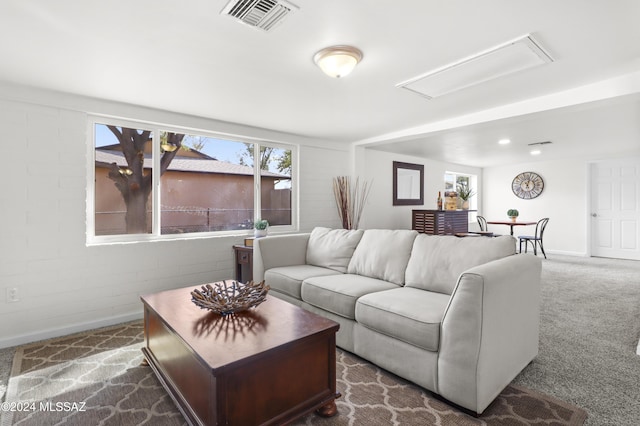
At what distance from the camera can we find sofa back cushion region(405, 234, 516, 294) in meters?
2.21

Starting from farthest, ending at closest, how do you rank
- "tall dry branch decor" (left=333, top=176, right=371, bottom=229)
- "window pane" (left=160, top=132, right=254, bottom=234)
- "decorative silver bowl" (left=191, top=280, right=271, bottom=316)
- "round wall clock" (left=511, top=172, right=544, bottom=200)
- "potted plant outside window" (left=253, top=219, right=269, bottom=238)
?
"round wall clock" (left=511, top=172, right=544, bottom=200) → "tall dry branch decor" (left=333, top=176, right=371, bottom=229) → "potted plant outside window" (left=253, top=219, right=269, bottom=238) → "window pane" (left=160, top=132, right=254, bottom=234) → "decorative silver bowl" (left=191, top=280, right=271, bottom=316)

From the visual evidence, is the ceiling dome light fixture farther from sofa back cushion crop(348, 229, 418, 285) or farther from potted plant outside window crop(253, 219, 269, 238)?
potted plant outside window crop(253, 219, 269, 238)

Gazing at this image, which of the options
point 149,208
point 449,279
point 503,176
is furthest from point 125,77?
Result: point 503,176

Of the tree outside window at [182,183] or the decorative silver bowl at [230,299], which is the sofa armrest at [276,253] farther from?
the decorative silver bowl at [230,299]

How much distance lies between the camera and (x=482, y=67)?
2477 millimetres

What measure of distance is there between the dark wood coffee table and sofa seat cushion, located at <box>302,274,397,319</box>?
0.48 meters

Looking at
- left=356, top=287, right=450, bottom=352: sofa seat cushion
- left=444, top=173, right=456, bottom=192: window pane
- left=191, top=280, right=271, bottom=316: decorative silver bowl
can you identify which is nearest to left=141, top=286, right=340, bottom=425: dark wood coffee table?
left=191, top=280, right=271, bottom=316: decorative silver bowl

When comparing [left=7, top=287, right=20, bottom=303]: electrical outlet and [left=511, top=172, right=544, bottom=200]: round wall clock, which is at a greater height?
[left=511, top=172, right=544, bottom=200]: round wall clock

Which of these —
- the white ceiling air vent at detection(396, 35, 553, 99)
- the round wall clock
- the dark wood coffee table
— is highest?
the white ceiling air vent at detection(396, 35, 553, 99)

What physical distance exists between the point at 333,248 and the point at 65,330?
2.56 m

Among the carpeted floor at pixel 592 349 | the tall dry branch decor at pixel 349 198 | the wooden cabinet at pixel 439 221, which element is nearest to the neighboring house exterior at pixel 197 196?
the tall dry branch decor at pixel 349 198

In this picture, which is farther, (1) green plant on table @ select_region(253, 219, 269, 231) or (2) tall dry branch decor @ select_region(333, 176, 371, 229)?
(2) tall dry branch decor @ select_region(333, 176, 371, 229)

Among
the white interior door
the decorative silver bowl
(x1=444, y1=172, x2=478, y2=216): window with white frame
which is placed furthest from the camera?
(x1=444, y1=172, x2=478, y2=216): window with white frame

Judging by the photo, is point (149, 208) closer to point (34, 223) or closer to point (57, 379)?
point (34, 223)
